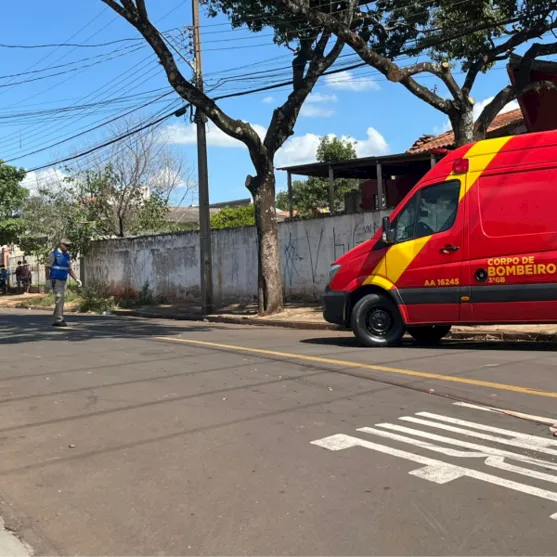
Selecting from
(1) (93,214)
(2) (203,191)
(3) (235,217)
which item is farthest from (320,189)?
(2) (203,191)

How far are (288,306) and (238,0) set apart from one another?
301 inches

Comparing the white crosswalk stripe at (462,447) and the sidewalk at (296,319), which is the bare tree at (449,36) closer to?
the sidewalk at (296,319)

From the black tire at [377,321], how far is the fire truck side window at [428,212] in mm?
981

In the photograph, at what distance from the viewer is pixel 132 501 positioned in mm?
3975

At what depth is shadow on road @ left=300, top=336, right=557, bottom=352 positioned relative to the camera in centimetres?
947

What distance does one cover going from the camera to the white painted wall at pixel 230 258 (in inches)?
652

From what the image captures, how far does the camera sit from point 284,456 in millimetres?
4652

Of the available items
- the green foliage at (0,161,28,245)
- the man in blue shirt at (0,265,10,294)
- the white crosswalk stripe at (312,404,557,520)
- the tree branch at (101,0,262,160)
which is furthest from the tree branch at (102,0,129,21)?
the man in blue shirt at (0,265,10,294)

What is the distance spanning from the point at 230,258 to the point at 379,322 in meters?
10.5

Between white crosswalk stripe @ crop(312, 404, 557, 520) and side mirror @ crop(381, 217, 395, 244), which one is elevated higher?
side mirror @ crop(381, 217, 395, 244)

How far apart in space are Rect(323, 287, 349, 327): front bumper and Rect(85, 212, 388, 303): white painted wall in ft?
19.6

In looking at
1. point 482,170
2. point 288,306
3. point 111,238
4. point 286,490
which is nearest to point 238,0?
point 288,306

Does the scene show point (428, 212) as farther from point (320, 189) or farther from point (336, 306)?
point (320, 189)

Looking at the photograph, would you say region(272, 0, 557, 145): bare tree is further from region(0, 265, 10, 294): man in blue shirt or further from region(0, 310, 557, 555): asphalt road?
region(0, 265, 10, 294): man in blue shirt
